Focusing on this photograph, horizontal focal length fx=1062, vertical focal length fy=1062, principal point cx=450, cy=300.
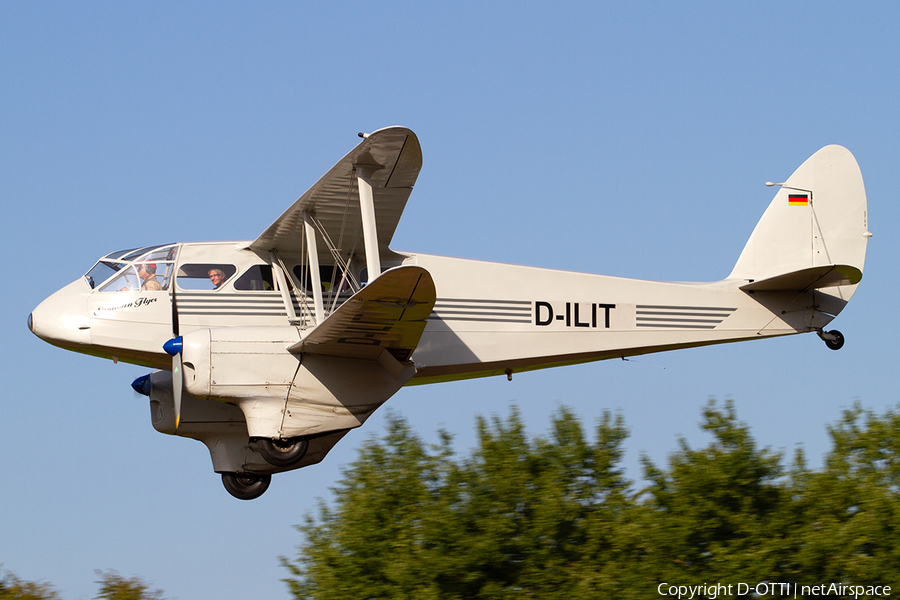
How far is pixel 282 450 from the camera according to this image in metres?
14.3

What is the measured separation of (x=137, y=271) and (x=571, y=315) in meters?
6.42

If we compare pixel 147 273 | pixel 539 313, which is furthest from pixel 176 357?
pixel 539 313

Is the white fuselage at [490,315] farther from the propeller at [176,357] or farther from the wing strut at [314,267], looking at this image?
the wing strut at [314,267]

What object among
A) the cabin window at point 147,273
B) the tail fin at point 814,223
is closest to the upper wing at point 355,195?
the cabin window at point 147,273

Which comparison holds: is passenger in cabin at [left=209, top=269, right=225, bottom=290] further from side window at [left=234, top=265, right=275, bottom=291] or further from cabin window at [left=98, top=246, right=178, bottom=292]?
cabin window at [left=98, top=246, right=178, bottom=292]

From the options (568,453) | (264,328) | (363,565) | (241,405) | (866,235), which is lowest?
(363,565)

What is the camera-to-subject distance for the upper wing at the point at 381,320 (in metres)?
12.5

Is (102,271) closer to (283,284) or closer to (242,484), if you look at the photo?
(283,284)

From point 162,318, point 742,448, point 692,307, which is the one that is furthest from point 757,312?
point 162,318

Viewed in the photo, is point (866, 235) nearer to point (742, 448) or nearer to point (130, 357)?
point (742, 448)

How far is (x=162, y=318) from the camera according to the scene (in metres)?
15.0

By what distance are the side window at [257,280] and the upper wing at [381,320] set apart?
5.15ft

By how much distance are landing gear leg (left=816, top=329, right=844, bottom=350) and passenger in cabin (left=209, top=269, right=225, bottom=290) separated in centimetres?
920

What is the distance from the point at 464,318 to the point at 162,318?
433 centimetres
